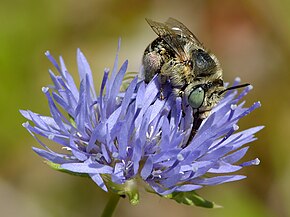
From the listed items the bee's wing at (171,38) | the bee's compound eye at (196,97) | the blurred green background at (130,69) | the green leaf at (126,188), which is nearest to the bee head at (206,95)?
the bee's compound eye at (196,97)

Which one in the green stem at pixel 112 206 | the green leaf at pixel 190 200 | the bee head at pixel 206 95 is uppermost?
the bee head at pixel 206 95

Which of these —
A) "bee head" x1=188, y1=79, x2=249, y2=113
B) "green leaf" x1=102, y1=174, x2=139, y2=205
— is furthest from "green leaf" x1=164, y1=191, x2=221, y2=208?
"bee head" x1=188, y1=79, x2=249, y2=113

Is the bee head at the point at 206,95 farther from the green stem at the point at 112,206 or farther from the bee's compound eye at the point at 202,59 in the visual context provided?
the green stem at the point at 112,206

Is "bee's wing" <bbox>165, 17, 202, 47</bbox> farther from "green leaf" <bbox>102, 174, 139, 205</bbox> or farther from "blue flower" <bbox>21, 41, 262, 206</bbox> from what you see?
"green leaf" <bbox>102, 174, 139, 205</bbox>

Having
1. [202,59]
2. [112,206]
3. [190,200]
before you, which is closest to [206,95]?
[202,59]

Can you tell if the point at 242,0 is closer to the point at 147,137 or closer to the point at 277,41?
the point at 277,41

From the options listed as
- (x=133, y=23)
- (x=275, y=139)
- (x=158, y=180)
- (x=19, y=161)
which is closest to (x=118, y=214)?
(x=19, y=161)
